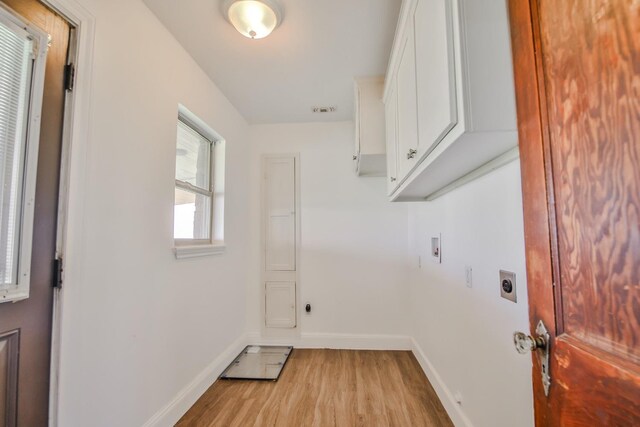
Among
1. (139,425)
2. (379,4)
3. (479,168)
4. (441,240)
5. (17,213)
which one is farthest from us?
(441,240)

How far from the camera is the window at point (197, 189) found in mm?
2145

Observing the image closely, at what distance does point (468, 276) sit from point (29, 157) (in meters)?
1.98

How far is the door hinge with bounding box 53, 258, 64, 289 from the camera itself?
1.14 metres

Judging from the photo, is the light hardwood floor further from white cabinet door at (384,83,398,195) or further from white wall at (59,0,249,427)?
white cabinet door at (384,83,398,195)

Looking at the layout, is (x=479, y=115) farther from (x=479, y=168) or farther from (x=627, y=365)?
(x=627, y=365)

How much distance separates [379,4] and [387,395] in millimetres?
2538

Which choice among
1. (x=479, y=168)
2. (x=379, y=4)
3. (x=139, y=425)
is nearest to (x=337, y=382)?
(x=139, y=425)

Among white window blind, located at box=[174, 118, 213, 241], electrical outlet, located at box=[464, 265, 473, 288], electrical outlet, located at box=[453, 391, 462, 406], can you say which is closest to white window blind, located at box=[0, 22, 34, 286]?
white window blind, located at box=[174, 118, 213, 241]

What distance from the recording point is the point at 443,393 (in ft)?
6.47

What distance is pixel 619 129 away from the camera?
449mm

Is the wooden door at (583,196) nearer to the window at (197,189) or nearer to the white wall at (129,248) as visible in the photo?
the white wall at (129,248)

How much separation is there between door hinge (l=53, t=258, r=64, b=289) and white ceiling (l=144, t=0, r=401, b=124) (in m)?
1.43

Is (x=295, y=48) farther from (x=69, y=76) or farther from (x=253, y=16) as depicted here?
(x=69, y=76)

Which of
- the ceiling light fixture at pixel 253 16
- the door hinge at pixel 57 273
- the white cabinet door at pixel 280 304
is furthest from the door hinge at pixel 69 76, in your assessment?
the white cabinet door at pixel 280 304
